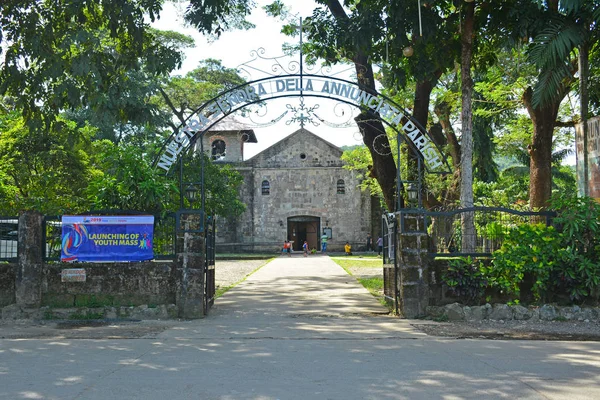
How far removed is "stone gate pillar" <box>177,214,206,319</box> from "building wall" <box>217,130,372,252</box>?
98.5 ft

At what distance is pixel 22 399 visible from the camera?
516 cm

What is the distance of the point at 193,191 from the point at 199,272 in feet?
5.16

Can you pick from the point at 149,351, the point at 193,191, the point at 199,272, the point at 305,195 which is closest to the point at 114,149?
the point at 193,191

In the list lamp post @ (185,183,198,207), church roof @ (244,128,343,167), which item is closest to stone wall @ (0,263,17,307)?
lamp post @ (185,183,198,207)

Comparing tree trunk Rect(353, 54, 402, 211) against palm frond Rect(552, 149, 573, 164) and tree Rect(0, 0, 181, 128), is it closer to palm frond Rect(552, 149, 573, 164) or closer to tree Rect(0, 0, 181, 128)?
tree Rect(0, 0, 181, 128)

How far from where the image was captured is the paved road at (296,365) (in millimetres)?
5418

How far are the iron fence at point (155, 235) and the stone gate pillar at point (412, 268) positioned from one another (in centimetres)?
389

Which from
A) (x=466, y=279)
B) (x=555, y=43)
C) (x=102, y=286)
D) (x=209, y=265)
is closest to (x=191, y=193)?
(x=209, y=265)

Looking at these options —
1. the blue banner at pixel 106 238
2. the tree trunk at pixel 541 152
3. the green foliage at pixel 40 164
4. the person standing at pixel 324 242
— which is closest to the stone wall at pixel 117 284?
the blue banner at pixel 106 238

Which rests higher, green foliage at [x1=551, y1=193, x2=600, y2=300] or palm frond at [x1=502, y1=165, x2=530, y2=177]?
palm frond at [x1=502, y1=165, x2=530, y2=177]

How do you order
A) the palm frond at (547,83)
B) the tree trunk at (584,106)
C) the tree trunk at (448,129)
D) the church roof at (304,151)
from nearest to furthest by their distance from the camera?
the tree trunk at (584,106) → the palm frond at (547,83) → the tree trunk at (448,129) → the church roof at (304,151)

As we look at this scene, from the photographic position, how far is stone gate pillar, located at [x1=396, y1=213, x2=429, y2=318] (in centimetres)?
1038

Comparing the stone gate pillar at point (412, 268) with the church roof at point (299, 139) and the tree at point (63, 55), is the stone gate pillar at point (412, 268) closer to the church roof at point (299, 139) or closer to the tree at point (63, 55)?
the tree at point (63, 55)

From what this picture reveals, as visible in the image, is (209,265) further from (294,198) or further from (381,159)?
(294,198)
